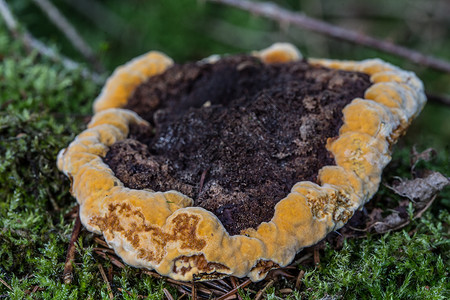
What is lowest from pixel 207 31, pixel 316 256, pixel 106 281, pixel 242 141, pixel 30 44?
pixel 207 31

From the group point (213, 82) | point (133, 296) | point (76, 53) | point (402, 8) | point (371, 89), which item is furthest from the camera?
point (402, 8)

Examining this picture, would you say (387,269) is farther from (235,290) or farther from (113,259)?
(113,259)

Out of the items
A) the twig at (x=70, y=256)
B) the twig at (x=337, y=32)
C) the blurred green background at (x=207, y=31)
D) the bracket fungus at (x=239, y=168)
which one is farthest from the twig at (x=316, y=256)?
the blurred green background at (x=207, y=31)

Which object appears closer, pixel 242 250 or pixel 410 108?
pixel 242 250

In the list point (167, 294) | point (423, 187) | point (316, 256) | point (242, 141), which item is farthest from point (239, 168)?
point (423, 187)

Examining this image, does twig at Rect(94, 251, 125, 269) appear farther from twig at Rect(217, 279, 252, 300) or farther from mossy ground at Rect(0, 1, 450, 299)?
twig at Rect(217, 279, 252, 300)

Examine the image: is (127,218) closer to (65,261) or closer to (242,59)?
(65,261)

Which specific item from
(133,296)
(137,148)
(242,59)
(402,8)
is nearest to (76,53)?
(242,59)
